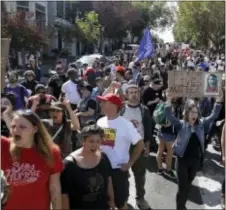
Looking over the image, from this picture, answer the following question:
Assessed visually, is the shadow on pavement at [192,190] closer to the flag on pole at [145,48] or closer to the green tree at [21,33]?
the flag on pole at [145,48]

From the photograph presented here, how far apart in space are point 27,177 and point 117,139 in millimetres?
1675

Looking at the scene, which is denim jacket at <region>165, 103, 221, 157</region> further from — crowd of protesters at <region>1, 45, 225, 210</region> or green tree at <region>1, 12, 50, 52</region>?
green tree at <region>1, 12, 50, 52</region>

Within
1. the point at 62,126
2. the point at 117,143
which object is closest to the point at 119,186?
the point at 117,143

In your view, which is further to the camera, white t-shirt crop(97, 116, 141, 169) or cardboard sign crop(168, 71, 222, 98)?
cardboard sign crop(168, 71, 222, 98)

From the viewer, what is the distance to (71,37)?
44969 millimetres

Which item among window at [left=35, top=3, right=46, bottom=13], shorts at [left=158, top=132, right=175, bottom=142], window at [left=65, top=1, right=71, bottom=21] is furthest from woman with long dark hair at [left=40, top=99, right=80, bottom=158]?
window at [left=65, top=1, right=71, bottom=21]

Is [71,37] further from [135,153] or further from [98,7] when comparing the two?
[135,153]

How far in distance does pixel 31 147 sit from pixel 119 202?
5.64 ft

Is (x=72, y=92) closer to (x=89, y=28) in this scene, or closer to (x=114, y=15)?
(x=89, y=28)

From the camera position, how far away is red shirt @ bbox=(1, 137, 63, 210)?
131 inches

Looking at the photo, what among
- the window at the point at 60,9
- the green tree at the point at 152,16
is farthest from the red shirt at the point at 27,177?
the green tree at the point at 152,16

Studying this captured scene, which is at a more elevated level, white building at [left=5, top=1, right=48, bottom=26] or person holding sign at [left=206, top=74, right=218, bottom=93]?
white building at [left=5, top=1, right=48, bottom=26]

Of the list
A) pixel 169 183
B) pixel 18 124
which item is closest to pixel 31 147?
pixel 18 124

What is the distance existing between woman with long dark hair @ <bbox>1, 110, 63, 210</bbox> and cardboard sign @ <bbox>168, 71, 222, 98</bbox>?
4075 millimetres
